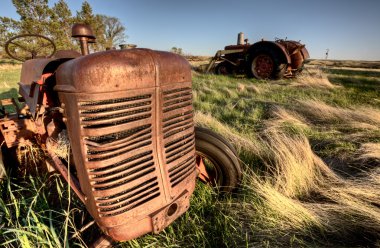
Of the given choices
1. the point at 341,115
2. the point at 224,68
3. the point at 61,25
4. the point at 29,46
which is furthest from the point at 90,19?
the point at 341,115

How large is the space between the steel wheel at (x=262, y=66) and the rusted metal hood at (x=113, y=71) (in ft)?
26.1

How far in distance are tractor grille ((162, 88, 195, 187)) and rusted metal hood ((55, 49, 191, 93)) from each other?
0.14 m

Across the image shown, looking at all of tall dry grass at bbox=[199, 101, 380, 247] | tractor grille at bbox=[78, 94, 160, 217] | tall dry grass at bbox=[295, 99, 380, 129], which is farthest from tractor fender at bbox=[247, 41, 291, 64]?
tractor grille at bbox=[78, 94, 160, 217]

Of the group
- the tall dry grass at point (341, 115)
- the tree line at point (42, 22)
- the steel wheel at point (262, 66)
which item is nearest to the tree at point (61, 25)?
the tree line at point (42, 22)

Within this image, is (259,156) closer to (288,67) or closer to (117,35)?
(288,67)

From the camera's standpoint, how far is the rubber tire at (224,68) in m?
10.5

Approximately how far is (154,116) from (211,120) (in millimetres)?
2307

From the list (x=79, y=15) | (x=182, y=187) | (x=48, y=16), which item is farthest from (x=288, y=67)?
(x=79, y=15)

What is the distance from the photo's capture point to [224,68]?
1062 cm

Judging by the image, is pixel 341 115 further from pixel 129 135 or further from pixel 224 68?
pixel 224 68

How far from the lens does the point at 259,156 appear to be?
2.38 meters

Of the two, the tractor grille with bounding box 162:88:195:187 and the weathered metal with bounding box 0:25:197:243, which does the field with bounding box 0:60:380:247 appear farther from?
the tractor grille with bounding box 162:88:195:187

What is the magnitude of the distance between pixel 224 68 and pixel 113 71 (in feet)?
33.2

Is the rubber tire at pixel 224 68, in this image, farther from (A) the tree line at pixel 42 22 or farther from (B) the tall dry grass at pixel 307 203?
(A) the tree line at pixel 42 22
